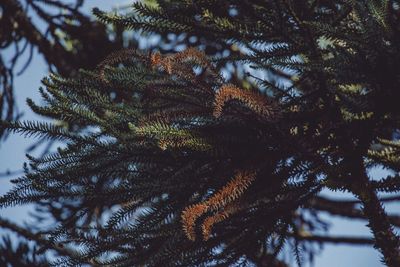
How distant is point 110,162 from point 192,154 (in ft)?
1.17

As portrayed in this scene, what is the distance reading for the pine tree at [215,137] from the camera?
166 centimetres

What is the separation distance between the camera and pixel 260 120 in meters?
1.72

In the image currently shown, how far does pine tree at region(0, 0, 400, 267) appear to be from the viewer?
166 centimetres

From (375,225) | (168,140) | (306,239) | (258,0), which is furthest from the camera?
(306,239)

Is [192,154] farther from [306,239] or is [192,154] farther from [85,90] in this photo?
[306,239]

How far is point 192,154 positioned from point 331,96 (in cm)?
74

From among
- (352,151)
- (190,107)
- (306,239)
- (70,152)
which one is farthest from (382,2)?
(306,239)

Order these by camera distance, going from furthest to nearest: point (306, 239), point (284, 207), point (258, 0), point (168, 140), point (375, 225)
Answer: point (306, 239) → point (258, 0) → point (284, 207) → point (375, 225) → point (168, 140)

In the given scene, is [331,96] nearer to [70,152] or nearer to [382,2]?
[382,2]

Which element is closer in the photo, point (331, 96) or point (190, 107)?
point (190, 107)

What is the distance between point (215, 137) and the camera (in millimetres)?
1749

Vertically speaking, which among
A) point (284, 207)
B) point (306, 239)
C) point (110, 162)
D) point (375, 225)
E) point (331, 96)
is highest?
point (306, 239)

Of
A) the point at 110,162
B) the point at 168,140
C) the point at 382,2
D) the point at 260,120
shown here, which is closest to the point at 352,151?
the point at 260,120

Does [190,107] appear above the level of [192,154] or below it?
above
